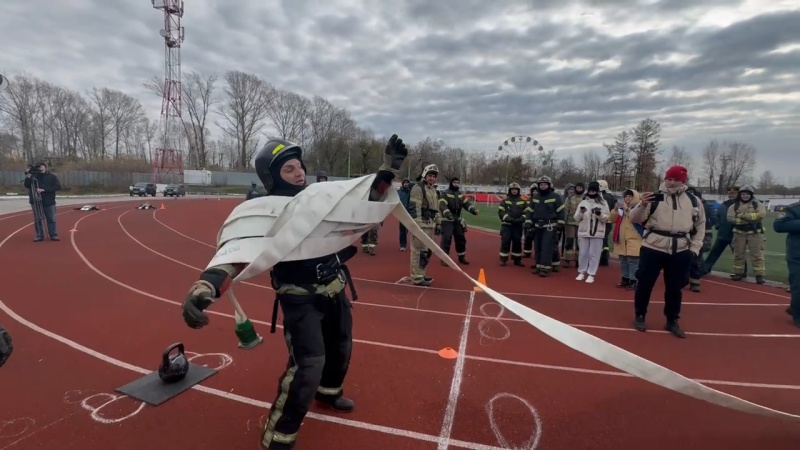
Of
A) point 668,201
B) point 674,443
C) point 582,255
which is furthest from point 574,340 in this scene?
point 582,255

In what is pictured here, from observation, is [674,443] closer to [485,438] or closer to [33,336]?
[485,438]

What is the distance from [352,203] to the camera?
8.45ft

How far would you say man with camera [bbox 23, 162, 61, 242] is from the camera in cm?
1068

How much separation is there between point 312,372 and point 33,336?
4.25 m

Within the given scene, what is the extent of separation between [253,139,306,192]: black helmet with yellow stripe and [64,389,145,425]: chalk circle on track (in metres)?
2.19

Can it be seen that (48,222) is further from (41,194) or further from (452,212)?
(452,212)

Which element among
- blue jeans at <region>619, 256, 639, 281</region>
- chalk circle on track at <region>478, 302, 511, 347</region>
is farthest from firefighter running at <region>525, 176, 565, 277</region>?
chalk circle on track at <region>478, 302, 511, 347</region>

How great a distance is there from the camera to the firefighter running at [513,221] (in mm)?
8852

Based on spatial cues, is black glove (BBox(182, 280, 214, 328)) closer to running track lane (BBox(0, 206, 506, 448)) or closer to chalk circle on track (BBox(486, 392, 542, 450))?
running track lane (BBox(0, 206, 506, 448))

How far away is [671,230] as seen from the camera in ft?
15.6

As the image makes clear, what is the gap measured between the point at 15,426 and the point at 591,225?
27.3 feet

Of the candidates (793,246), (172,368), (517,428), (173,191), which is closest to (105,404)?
(172,368)

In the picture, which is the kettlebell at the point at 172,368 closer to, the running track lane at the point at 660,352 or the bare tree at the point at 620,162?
the running track lane at the point at 660,352

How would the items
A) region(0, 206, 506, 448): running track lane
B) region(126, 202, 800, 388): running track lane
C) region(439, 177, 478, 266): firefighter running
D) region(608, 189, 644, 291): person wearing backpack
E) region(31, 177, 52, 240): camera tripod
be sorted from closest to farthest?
region(0, 206, 506, 448): running track lane < region(126, 202, 800, 388): running track lane < region(608, 189, 644, 291): person wearing backpack < region(439, 177, 478, 266): firefighter running < region(31, 177, 52, 240): camera tripod
